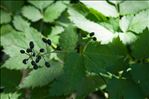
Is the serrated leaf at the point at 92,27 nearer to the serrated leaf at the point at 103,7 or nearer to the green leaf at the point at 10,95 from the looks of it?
the serrated leaf at the point at 103,7

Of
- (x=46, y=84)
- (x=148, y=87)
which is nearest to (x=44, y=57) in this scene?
(x=46, y=84)

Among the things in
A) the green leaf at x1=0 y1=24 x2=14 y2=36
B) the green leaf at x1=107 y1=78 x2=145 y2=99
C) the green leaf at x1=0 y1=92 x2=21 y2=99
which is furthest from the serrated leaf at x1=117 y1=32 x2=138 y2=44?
the green leaf at x1=0 y1=24 x2=14 y2=36

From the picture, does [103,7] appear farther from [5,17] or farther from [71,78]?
[5,17]

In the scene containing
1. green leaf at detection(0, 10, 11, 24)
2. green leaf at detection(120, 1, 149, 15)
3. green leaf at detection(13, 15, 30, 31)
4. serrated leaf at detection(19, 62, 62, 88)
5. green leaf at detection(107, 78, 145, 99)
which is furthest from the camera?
green leaf at detection(0, 10, 11, 24)

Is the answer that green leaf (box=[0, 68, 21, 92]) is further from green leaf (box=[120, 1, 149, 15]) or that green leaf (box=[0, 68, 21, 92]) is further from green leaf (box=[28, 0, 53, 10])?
green leaf (box=[120, 1, 149, 15])

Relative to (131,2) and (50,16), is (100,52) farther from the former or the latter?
(50,16)
